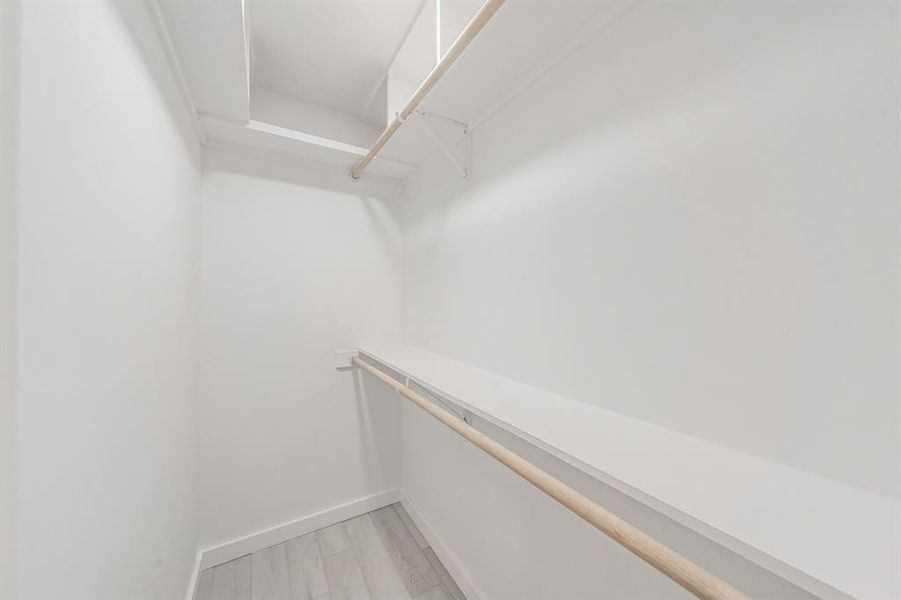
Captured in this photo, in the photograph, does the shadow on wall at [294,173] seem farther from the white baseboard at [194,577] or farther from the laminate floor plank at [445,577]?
the laminate floor plank at [445,577]

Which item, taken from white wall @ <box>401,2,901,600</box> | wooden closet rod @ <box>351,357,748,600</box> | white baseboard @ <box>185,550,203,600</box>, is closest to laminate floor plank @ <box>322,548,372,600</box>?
white baseboard @ <box>185,550,203,600</box>

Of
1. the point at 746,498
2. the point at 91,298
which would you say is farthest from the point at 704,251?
the point at 91,298

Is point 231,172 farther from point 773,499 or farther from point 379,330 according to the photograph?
point 773,499

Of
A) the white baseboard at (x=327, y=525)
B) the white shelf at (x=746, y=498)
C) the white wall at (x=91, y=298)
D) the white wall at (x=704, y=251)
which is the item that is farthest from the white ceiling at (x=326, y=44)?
the white baseboard at (x=327, y=525)

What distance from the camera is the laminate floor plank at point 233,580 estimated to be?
4.72 feet

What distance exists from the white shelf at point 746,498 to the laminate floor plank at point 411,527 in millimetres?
1328

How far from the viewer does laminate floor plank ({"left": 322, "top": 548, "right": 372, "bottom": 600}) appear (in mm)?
1422

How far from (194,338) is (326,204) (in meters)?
0.96

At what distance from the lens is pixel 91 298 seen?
594 mm

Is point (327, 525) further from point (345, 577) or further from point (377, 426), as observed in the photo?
point (377, 426)

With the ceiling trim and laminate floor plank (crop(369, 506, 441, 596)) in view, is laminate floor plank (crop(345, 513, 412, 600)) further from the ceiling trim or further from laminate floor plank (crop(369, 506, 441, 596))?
the ceiling trim

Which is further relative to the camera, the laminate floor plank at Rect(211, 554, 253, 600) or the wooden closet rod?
the laminate floor plank at Rect(211, 554, 253, 600)

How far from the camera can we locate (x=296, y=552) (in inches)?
65.7

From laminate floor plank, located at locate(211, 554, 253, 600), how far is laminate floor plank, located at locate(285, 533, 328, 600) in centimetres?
18
